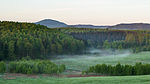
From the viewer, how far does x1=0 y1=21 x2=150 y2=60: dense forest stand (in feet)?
286

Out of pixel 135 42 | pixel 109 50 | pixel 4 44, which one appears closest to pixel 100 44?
pixel 109 50

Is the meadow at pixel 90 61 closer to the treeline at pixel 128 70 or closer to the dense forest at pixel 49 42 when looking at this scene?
the dense forest at pixel 49 42

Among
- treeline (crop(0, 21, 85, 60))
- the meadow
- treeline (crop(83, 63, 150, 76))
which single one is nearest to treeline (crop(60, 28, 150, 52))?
treeline (crop(0, 21, 85, 60))

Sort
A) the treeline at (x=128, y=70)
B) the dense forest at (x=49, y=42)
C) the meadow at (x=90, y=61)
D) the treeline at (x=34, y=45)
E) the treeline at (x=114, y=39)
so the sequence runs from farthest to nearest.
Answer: the treeline at (x=114, y=39) < the dense forest at (x=49, y=42) < the treeline at (x=34, y=45) < the meadow at (x=90, y=61) < the treeline at (x=128, y=70)

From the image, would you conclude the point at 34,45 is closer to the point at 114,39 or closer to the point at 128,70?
the point at 128,70

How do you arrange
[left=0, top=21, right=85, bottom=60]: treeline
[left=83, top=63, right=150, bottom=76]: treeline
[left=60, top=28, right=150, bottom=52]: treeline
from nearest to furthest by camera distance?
[left=83, top=63, right=150, bottom=76]: treeline
[left=0, top=21, right=85, bottom=60]: treeline
[left=60, top=28, right=150, bottom=52]: treeline

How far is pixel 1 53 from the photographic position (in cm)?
8038

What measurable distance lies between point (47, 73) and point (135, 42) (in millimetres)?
103690

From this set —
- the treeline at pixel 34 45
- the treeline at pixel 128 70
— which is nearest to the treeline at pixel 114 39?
the treeline at pixel 34 45

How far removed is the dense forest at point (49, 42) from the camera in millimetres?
87069

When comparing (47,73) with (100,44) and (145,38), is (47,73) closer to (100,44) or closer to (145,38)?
(100,44)

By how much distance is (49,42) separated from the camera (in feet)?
343

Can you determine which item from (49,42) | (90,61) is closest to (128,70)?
(90,61)

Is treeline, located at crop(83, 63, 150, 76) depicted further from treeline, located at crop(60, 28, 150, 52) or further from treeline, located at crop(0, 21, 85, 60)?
treeline, located at crop(60, 28, 150, 52)
